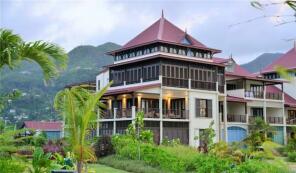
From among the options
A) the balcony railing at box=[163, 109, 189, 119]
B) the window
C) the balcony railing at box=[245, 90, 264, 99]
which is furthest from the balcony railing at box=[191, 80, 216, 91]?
the balcony railing at box=[245, 90, 264, 99]

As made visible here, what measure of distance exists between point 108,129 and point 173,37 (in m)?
9.16

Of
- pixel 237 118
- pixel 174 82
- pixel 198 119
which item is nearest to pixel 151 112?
pixel 174 82

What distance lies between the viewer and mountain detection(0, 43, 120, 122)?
78188 millimetres

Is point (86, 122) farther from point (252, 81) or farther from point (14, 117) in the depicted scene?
point (14, 117)

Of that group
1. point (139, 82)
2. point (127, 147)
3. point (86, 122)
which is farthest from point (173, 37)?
point (86, 122)

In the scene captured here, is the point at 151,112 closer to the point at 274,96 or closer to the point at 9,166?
the point at 274,96

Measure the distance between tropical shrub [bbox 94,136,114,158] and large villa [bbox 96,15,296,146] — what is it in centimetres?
799

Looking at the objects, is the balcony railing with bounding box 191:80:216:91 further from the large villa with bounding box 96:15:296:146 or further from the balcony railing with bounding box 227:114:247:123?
the balcony railing with bounding box 227:114:247:123

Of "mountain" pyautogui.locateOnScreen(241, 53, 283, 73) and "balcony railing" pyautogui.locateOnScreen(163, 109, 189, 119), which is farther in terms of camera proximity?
"mountain" pyautogui.locateOnScreen(241, 53, 283, 73)

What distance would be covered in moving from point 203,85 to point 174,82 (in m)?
3.12

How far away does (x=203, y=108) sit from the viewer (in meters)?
Result: 38.0

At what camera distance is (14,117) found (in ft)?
240

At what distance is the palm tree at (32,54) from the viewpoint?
929 centimetres

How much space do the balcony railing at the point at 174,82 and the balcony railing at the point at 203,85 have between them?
2.61ft
